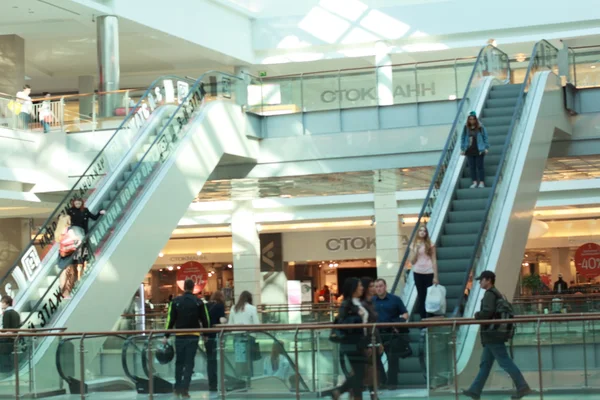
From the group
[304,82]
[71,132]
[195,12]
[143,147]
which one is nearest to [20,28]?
[195,12]

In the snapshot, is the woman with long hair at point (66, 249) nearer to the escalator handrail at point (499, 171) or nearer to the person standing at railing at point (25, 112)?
the escalator handrail at point (499, 171)

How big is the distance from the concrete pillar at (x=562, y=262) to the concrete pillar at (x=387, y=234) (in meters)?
7.48

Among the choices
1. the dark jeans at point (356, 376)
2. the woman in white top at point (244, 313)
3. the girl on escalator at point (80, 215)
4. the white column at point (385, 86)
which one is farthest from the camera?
the white column at point (385, 86)

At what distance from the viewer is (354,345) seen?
1109 cm

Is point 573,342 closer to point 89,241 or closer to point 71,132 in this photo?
point 89,241

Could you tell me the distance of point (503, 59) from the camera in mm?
21703

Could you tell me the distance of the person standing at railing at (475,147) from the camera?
16.6 metres

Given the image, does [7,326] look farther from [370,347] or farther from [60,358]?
[370,347]

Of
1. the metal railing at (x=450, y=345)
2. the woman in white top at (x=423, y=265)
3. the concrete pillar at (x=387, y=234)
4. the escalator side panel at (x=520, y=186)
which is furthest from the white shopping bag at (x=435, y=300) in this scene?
the concrete pillar at (x=387, y=234)

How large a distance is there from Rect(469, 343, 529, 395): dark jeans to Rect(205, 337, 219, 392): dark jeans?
2865mm

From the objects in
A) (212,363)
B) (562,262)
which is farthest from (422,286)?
(562,262)

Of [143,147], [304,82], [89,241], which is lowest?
[89,241]

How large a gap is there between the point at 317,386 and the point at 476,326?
5.97 feet

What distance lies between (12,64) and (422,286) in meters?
19.6
